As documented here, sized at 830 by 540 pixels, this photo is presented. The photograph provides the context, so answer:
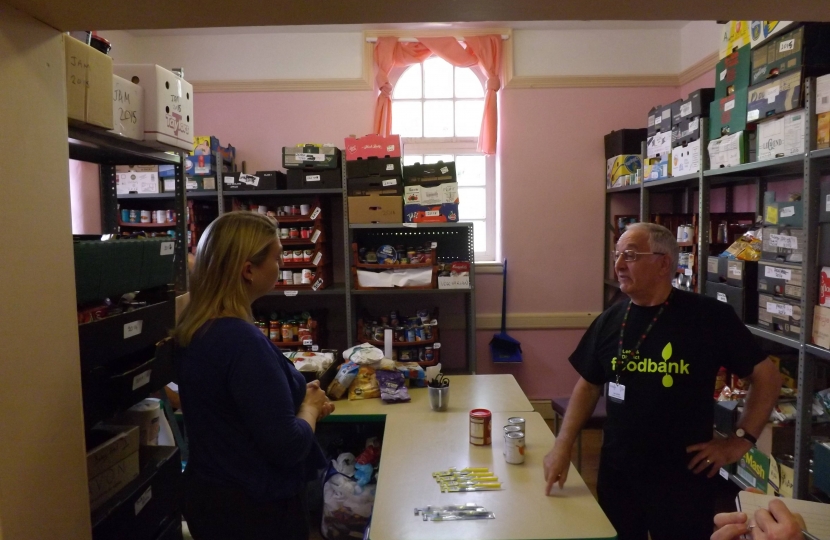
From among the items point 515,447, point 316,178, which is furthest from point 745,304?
point 316,178

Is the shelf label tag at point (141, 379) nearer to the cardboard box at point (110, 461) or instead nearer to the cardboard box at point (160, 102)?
the cardboard box at point (110, 461)

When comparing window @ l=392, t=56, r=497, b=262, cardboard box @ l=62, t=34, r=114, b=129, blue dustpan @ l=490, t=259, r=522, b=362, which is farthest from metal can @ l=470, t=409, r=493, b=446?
window @ l=392, t=56, r=497, b=262

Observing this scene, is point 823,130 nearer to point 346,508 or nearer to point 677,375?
point 677,375

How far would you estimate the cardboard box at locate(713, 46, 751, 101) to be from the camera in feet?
8.17

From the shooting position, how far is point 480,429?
1.96 meters

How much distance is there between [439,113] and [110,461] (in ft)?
11.6

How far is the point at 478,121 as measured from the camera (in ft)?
14.5

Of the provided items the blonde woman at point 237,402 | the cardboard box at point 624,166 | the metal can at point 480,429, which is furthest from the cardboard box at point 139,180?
the cardboard box at point 624,166

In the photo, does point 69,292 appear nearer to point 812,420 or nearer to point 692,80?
point 812,420

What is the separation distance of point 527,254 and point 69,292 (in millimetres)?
3541

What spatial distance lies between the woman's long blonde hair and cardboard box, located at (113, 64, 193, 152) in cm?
55

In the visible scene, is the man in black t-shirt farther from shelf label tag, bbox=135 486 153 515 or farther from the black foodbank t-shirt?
shelf label tag, bbox=135 486 153 515

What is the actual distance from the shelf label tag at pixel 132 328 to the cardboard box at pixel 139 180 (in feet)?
8.34

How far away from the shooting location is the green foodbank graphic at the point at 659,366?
1747mm
